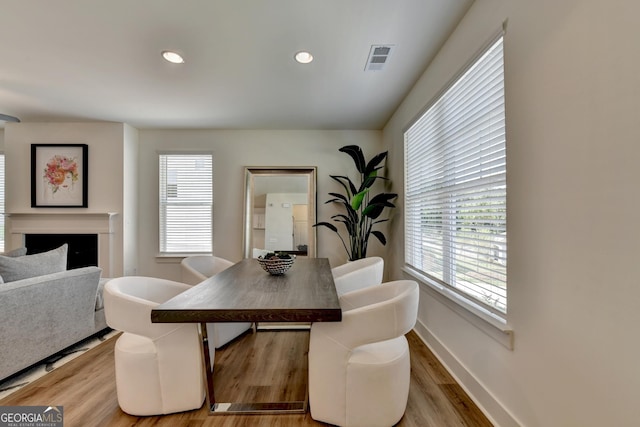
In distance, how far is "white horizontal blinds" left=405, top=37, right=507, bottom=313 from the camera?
1649 millimetres

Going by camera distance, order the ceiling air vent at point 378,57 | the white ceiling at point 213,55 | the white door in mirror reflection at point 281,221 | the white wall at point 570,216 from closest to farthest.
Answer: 1. the white wall at point 570,216
2. the white ceiling at point 213,55
3. the ceiling air vent at point 378,57
4. the white door in mirror reflection at point 281,221

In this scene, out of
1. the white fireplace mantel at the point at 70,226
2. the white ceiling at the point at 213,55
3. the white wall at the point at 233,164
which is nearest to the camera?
the white ceiling at the point at 213,55

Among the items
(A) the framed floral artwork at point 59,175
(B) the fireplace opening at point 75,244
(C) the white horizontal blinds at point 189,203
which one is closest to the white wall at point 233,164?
(C) the white horizontal blinds at point 189,203

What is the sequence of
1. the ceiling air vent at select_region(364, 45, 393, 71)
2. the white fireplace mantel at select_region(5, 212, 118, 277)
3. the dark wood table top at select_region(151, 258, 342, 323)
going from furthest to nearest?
the white fireplace mantel at select_region(5, 212, 118, 277) < the ceiling air vent at select_region(364, 45, 393, 71) < the dark wood table top at select_region(151, 258, 342, 323)

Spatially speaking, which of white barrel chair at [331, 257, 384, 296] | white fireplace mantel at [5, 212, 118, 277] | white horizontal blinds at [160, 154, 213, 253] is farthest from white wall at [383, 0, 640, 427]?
white fireplace mantel at [5, 212, 118, 277]

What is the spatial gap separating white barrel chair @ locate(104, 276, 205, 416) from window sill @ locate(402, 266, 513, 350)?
1.71m

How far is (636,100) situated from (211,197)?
14.7 feet

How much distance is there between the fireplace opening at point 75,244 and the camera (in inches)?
159

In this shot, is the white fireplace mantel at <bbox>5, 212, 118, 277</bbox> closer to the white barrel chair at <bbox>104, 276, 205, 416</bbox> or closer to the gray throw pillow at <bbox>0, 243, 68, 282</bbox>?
the gray throw pillow at <bbox>0, 243, 68, 282</bbox>

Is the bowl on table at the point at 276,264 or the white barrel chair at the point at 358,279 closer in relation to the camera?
the bowl on table at the point at 276,264

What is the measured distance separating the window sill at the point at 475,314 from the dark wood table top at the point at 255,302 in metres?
0.92

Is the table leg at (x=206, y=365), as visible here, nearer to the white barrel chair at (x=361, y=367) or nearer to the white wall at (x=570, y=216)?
the white barrel chair at (x=361, y=367)

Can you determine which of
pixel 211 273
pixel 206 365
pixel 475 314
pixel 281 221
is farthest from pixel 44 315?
pixel 475 314

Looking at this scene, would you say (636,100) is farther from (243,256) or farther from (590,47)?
(243,256)
